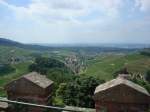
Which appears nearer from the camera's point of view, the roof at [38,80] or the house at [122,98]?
the house at [122,98]

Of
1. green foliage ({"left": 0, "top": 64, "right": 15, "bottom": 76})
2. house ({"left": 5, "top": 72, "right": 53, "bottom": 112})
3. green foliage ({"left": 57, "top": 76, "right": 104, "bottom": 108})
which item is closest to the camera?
house ({"left": 5, "top": 72, "right": 53, "bottom": 112})

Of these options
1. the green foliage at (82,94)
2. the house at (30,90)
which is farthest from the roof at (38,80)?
the green foliage at (82,94)

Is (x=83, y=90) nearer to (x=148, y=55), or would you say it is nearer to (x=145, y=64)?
(x=145, y=64)

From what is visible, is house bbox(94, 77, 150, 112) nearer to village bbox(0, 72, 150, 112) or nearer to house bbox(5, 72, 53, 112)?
village bbox(0, 72, 150, 112)

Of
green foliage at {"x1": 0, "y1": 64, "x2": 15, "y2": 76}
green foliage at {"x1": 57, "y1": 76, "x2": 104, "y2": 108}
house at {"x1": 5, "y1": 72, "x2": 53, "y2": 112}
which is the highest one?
house at {"x1": 5, "y1": 72, "x2": 53, "y2": 112}

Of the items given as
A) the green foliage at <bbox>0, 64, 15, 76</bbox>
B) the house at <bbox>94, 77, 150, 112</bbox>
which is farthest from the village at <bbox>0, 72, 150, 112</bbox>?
the green foliage at <bbox>0, 64, 15, 76</bbox>

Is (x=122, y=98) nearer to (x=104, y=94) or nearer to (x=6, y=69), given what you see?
(x=104, y=94)

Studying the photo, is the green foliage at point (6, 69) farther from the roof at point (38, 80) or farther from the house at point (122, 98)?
the house at point (122, 98)
